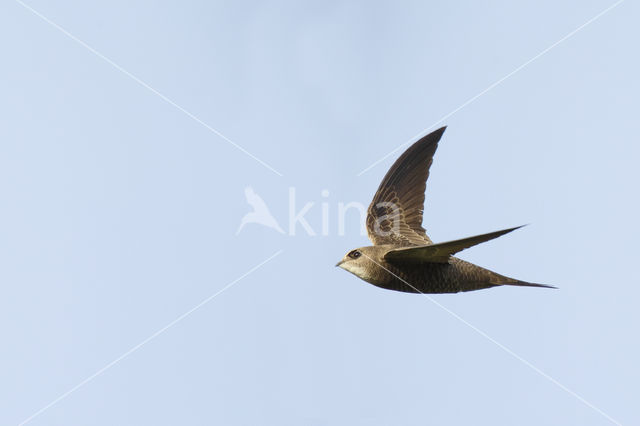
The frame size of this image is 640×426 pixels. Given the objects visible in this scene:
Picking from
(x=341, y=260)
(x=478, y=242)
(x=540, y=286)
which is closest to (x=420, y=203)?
(x=341, y=260)

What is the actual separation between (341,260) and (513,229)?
9.27 ft

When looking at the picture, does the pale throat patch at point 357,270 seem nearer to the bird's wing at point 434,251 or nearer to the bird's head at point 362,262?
the bird's head at point 362,262

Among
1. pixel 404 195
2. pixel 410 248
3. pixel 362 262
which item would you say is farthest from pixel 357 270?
pixel 404 195

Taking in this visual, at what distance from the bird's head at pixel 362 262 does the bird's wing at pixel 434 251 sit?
0.96ft

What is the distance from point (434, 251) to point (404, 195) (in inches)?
78.1

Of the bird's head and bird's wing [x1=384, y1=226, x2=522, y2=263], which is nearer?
bird's wing [x1=384, y1=226, x2=522, y2=263]

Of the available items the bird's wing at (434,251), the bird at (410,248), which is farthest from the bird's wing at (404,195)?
the bird's wing at (434,251)

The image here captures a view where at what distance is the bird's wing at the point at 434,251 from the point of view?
498 cm

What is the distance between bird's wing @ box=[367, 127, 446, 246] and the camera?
24.6 feet

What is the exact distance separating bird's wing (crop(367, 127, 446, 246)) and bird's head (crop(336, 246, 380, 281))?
0.63m

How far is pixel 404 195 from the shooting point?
7688mm

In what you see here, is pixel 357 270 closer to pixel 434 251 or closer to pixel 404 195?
pixel 434 251

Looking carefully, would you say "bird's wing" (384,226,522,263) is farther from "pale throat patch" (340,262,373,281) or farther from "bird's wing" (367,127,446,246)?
"bird's wing" (367,127,446,246)

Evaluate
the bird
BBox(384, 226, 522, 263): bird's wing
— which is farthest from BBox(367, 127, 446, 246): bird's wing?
BBox(384, 226, 522, 263): bird's wing
